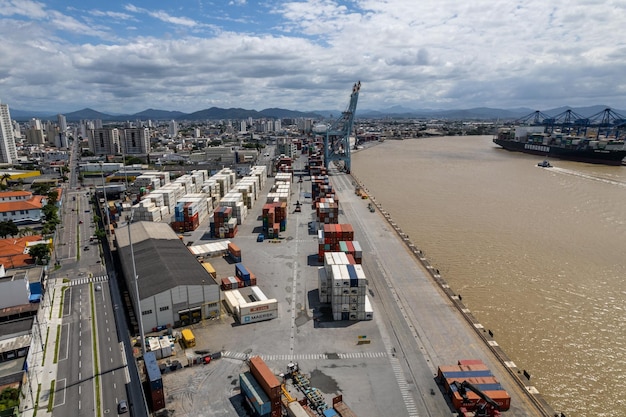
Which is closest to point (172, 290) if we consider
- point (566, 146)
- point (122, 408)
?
point (122, 408)

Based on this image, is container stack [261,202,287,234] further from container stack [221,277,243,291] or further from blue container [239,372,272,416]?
blue container [239,372,272,416]

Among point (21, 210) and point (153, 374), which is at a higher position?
point (21, 210)

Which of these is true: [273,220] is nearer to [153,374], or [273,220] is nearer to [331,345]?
[331,345]

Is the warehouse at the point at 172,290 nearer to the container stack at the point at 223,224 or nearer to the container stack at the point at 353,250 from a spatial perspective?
the container stack at the point at 353,250

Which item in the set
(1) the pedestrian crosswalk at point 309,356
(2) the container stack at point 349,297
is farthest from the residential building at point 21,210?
(2) the container stack at point 349,297

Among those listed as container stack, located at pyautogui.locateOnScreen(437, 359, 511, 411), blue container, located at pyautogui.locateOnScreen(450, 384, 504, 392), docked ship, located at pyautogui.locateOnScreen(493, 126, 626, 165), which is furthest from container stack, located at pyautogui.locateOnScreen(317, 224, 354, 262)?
docked ship, located at pyautogui.locateOnScreen(493, 126, 626, 165)

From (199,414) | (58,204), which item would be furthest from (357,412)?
(58,204)
